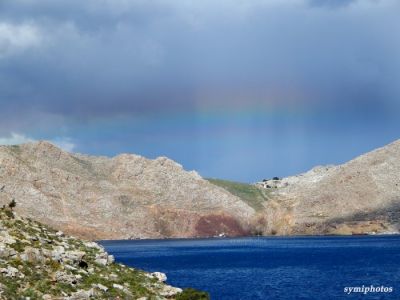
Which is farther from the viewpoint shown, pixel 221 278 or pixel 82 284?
pixel 221 278

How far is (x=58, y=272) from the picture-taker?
45.1 metres

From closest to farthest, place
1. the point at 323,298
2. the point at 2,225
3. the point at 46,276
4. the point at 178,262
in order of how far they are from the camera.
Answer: the point at 46,276 < the point at 2,225 < the point at 323,298 < the point at 178,262

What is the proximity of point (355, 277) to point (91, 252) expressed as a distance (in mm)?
71755

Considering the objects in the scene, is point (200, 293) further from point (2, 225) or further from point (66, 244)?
point (2, 225)

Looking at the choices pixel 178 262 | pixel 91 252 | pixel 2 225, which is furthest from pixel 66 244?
pixel 178 262

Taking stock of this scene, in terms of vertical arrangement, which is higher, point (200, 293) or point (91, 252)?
point (91, 252)

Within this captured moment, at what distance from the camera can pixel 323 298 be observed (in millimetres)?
85438

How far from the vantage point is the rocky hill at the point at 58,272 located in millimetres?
42094

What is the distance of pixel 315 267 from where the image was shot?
470 feet

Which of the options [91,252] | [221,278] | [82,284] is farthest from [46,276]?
[221,278]

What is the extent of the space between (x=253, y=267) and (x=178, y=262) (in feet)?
103

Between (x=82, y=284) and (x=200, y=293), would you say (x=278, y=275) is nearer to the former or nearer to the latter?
(x=200, y=293)

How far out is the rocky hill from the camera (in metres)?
42.1

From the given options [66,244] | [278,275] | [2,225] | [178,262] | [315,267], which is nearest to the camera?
[2,225]
